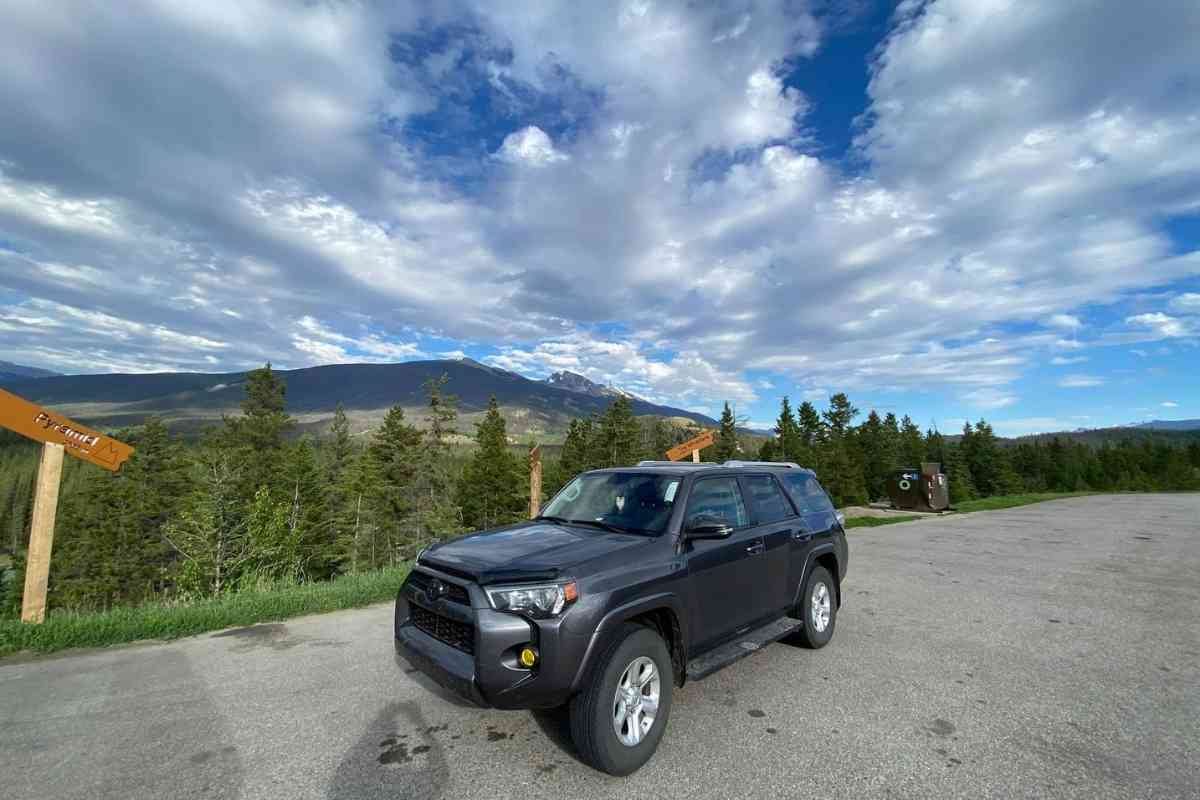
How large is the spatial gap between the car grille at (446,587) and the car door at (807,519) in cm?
320

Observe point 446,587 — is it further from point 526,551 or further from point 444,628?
point 526,551

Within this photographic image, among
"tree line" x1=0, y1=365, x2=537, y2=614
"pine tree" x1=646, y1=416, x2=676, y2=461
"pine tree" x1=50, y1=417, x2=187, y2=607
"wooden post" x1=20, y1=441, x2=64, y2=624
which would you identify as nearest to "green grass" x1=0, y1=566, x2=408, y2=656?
"wooden post" x1=20, y1=441, x2=64, y2=624

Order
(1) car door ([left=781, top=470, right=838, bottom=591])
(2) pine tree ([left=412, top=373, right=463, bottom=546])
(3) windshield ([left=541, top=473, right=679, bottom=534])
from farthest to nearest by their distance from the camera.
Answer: (2) pine tree ([left=412, top=373, right=463, bottom=546]) < (1) car door ([left=781, top=470, right=838, bottom=591]) < (3) windshield ([left=541, top=473, right=679, bottom=534])

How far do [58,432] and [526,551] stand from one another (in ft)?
21.0

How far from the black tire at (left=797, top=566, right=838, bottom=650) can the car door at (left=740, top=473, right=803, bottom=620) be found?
0.25 metres

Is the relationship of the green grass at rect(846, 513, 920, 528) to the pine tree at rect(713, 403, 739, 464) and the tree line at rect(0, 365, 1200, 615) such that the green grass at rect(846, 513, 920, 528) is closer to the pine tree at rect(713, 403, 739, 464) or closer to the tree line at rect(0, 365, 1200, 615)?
the tree line at rect(0, 365, 1200, 615)

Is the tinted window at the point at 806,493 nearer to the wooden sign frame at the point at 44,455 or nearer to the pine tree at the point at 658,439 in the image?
the wooden sign frame at the point at 44,455

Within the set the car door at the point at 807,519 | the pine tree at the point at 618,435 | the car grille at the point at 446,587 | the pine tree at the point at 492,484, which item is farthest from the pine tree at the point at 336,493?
the car door at the point at 807,519

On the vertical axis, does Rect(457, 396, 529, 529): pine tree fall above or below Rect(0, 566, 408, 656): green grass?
below

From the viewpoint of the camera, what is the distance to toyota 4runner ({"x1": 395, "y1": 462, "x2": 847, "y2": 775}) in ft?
10.1

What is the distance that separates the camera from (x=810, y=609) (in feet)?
17.1

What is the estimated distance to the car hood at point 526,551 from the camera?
325 centimetres

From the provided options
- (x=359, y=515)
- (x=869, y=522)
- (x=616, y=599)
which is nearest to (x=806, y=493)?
(x=616, y=599)

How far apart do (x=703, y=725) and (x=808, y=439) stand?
65461 millimetres
